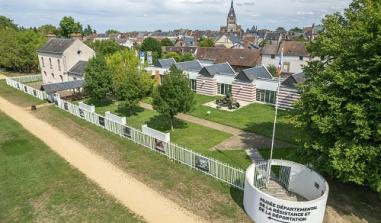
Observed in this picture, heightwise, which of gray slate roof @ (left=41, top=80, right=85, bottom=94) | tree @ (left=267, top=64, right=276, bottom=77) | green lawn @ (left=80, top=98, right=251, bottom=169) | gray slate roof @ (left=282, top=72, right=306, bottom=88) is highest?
gray slate roof @ (left=282, top=72, right=306, bottom=88)

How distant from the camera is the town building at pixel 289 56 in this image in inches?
2096

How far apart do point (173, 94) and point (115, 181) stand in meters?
9.58

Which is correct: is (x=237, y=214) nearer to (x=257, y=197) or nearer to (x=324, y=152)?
(x=257, y=197)

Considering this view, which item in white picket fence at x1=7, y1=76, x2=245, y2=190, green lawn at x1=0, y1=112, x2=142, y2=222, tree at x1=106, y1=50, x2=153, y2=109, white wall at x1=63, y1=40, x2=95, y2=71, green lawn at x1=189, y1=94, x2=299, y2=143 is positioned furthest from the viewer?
white wall at x1=63, y1=40, x2=95, y2=71

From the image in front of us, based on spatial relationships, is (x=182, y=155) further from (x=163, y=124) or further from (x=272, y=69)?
(x=272, y=69)

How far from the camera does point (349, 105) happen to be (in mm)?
14281

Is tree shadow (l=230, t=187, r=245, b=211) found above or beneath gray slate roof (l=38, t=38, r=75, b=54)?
beneath

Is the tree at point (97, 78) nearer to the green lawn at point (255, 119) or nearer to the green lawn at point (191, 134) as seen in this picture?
the green lawn at point (191, 134)

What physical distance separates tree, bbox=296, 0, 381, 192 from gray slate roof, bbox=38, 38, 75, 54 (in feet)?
127

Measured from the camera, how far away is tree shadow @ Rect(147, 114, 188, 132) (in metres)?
28.7

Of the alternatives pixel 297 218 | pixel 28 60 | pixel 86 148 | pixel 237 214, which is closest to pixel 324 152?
pixel 297 218

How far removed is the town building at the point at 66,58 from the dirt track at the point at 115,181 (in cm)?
1765

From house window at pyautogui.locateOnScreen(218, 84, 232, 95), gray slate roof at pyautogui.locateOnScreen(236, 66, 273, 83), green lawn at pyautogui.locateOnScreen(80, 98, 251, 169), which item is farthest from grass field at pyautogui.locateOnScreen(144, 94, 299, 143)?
house window at pyautogui.locateOnScreen(218, 84, 232, 95)

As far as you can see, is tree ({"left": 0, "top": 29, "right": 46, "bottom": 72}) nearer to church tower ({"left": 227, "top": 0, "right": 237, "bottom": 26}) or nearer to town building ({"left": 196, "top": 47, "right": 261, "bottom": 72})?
town building ({"left": 196, "top": 47, "right": 261, "bottom": 72})
